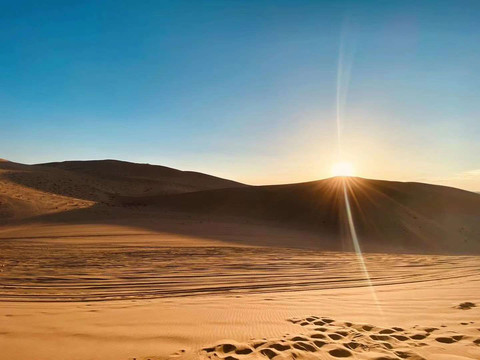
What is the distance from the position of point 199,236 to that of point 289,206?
34.8 feet

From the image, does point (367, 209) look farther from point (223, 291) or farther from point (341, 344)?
point (341, 344)

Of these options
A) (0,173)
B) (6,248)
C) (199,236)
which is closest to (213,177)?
(0,173)

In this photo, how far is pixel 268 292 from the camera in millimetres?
6324

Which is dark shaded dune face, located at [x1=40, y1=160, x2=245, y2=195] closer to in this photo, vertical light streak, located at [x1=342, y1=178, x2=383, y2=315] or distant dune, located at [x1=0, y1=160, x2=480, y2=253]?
distant dune, located at [x1=0, y1=160, x2=480, y2=253]

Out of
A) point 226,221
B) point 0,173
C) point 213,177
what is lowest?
point 226,221

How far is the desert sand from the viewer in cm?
350

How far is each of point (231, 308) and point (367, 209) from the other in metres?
19.5

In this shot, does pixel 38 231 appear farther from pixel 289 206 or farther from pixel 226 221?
pixel 289 206

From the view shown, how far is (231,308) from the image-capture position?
4953 millimetres

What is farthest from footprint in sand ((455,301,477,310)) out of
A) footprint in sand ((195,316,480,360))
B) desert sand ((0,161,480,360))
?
footprint in sand ((195,316,480,360))

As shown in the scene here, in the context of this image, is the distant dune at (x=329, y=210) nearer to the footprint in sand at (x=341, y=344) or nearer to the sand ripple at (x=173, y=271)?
the sand ripple at (x=173, y=271)

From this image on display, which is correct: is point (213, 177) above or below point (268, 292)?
above

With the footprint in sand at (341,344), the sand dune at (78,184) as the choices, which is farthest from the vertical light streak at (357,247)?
the sand dune at (78,184)

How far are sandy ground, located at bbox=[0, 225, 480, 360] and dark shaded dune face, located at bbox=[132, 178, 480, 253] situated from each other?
819 centimetres
